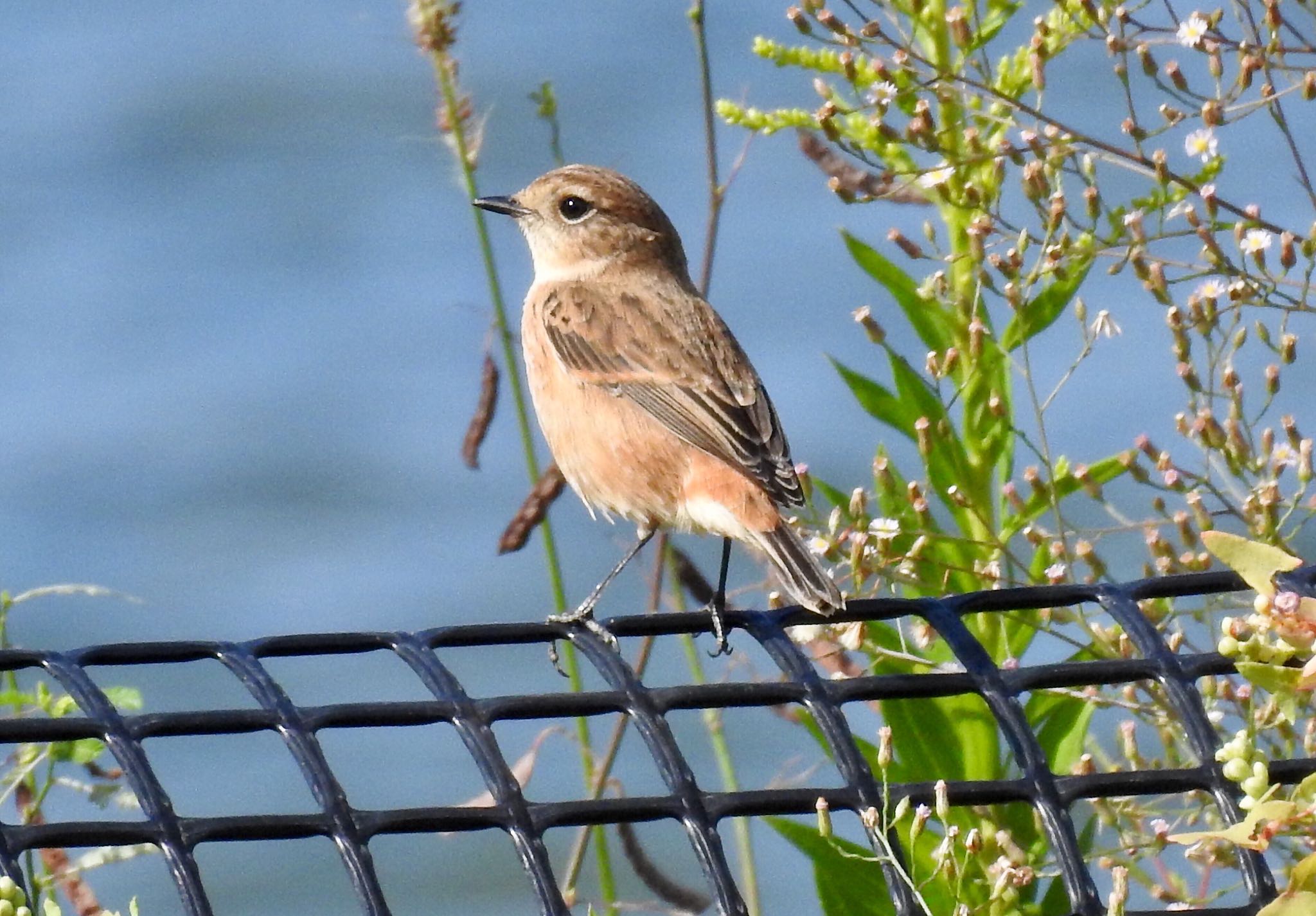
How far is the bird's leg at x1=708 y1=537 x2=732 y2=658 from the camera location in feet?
9.15

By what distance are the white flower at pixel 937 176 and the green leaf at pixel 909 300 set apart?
20cm

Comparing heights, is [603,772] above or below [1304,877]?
below

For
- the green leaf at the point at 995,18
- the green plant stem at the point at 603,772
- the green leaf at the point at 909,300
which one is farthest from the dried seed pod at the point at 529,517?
the green leaf at the point at 995,18

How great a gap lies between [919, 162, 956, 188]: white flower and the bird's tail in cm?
78

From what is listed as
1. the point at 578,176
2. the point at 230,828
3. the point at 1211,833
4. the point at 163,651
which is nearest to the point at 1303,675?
the point at 1211,833

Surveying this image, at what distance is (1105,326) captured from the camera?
3824mm

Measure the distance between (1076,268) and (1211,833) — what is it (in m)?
2.09

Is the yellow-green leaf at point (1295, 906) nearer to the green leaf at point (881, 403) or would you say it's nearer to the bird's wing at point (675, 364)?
the green leaf at point (881, 403)

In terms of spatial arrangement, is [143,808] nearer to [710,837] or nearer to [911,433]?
[710,837]

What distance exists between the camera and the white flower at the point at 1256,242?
11.5ft

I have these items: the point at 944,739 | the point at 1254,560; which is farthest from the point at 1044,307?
the point at 1254,560

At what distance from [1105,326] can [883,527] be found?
670mm

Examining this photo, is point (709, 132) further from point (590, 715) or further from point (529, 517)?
point (590, 715)

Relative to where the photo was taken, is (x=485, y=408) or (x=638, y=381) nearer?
(x=485, y=408)
